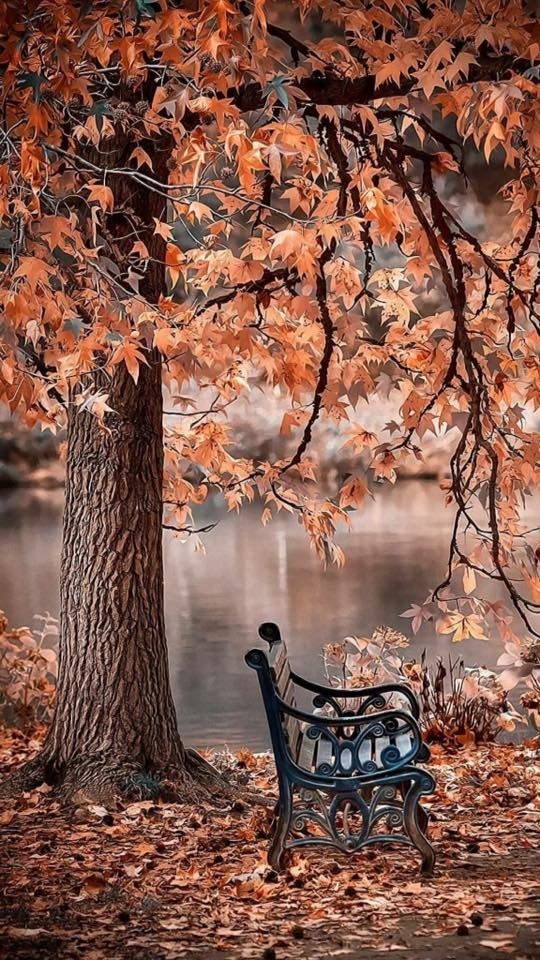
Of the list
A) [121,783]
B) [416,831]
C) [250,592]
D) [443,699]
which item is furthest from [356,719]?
[250,592]

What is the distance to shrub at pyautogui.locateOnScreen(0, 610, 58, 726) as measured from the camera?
270 inches

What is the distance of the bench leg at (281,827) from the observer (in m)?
3.95

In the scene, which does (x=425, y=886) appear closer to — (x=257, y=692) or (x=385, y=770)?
(x=385, y=770)

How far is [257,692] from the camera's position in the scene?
27.9 ft

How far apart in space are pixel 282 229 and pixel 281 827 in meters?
2.27

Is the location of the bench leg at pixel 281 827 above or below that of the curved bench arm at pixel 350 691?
below

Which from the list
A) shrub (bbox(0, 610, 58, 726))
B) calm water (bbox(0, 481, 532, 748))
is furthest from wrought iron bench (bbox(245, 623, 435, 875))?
shrub (bbox(0, 610, 58, 726))

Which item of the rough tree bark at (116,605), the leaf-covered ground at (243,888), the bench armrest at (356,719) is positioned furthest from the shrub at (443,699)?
the bench armrest at (356,719)

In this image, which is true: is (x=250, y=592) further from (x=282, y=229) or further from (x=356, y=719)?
(x=356, y=719)

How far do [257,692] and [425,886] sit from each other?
4.76 meters

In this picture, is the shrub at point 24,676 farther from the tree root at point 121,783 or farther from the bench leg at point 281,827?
the bench leg at point 281,827

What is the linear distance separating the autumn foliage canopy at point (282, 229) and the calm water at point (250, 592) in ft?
5.08

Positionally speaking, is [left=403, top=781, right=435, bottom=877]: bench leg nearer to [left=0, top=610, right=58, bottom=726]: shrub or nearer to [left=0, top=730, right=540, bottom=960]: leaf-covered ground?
[left=0, top=730, right=540, bottom=960]: leaf-covered ground

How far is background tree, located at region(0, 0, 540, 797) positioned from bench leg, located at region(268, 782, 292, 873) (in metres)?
0.82
